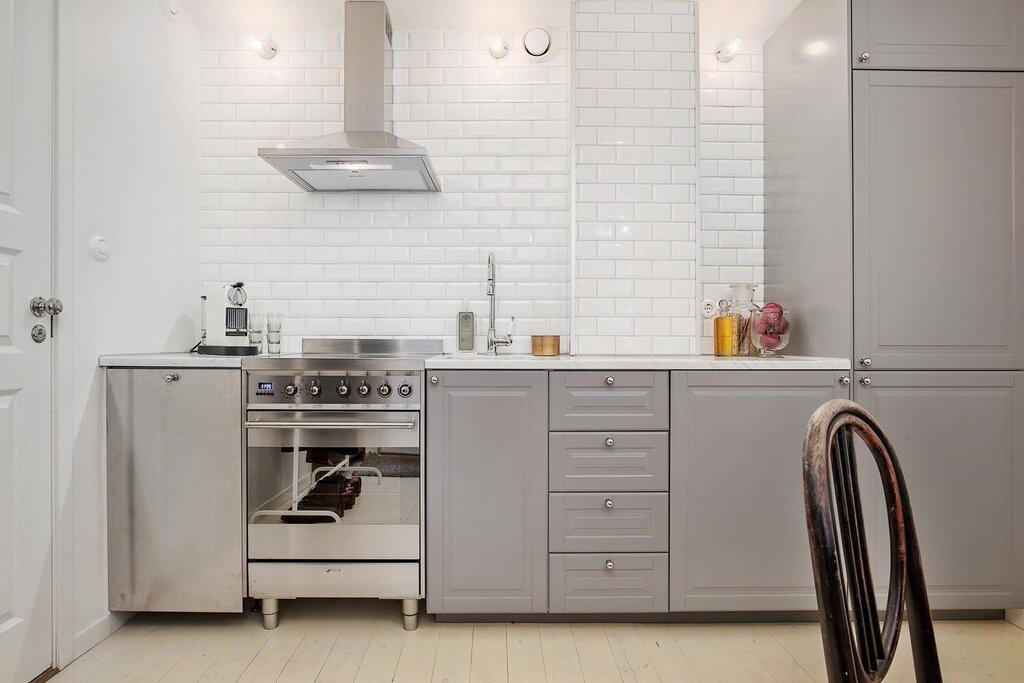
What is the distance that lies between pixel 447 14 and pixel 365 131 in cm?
69

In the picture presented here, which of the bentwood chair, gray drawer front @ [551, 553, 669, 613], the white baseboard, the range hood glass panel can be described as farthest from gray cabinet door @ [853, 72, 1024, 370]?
the white baseboard

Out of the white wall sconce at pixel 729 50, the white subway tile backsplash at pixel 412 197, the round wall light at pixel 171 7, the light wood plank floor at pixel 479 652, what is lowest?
the light wood plank floor at pixel 479 652

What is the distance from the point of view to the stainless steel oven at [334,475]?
2160mm

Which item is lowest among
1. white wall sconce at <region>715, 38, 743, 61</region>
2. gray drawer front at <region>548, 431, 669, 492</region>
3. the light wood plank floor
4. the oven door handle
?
the light wood plank floor

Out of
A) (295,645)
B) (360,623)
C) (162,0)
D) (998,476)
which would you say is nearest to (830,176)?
(998,476)

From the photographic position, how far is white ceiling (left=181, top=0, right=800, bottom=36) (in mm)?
2664

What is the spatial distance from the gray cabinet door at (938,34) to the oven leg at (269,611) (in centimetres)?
293

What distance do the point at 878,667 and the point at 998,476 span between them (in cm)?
187

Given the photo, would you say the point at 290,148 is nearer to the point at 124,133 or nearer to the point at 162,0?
the point at 124,133

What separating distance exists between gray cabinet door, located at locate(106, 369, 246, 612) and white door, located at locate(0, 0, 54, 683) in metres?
0.25

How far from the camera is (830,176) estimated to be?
2.31 m

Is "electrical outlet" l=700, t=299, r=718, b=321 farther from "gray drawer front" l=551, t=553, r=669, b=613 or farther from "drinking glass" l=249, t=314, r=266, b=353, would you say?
"drinking glass" l=249, t=314, r=266, b=353

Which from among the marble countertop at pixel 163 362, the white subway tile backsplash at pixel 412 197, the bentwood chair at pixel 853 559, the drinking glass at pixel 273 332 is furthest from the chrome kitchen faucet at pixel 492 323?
the bentwood chair at pixel 853 559

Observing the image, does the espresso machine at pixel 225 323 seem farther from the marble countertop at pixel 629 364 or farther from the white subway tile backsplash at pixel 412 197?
the marble countertop at pixel 629 364
